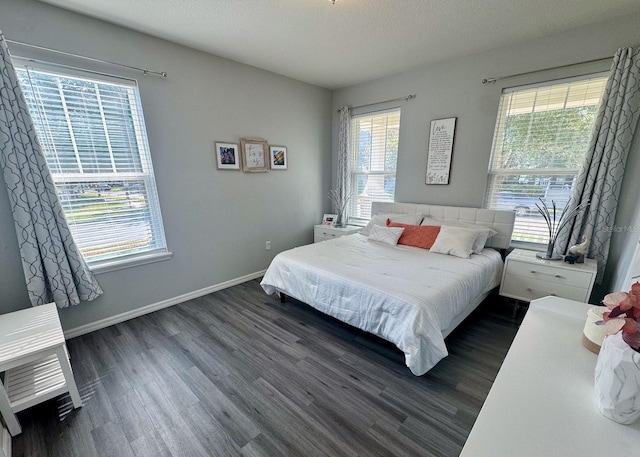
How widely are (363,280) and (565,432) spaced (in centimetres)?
142

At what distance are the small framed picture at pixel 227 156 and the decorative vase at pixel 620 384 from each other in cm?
323

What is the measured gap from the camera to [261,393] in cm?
171

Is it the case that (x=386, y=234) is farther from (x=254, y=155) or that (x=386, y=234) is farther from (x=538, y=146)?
Result: (x=254, y=155)

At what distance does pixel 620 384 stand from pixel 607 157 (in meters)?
2.52

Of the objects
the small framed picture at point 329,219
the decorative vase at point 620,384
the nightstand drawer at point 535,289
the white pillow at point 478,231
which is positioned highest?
the decorative vase at point 620,384

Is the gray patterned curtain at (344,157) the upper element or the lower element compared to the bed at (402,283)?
upper

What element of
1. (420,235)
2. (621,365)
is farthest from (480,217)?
(621,365)

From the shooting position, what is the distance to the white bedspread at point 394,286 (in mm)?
1695

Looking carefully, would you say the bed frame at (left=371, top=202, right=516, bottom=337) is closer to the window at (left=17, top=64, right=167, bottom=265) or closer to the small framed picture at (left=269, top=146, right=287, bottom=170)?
the small framed picture at (left=269, top=146, right=287, bottom=170)

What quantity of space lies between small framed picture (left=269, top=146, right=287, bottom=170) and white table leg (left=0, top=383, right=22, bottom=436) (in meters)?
2.96

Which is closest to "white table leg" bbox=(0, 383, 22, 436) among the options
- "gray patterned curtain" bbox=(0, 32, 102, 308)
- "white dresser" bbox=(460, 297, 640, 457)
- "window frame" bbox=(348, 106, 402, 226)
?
"gray patterned curtain" bbox=(0, 32, 102, 308)

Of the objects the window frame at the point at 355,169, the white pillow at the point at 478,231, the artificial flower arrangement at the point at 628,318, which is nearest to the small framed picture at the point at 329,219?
the window frame at the point at 355,169

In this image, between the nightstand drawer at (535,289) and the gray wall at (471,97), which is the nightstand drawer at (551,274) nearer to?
the nightstand drawer at (535,289)

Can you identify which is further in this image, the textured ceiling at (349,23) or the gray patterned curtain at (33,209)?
the textured ceiling at (349,23)
